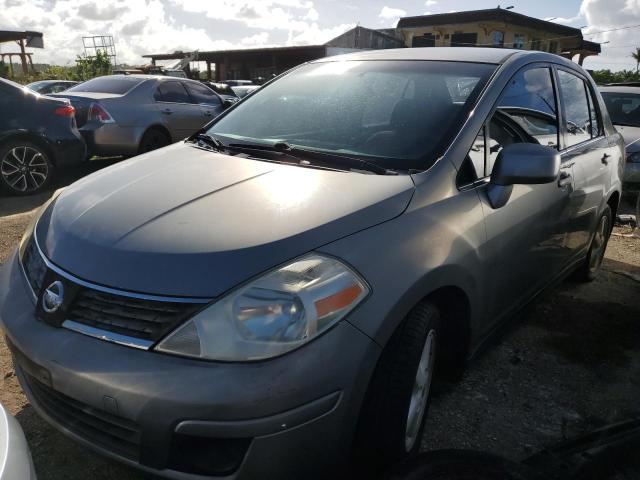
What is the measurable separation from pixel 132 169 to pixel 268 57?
32.0m

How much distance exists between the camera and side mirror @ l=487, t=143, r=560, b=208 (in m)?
2.23

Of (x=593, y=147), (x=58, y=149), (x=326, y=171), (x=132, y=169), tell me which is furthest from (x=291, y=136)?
(x=58, y=149)

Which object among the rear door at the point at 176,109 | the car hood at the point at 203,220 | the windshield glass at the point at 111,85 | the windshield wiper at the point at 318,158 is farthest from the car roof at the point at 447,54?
the windshield glass at the point at 111,85

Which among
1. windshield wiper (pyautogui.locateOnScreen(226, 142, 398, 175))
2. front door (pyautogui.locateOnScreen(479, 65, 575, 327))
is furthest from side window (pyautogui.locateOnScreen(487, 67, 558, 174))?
windshield wiper (pyautogui.locateOnScreen(226, 142, 398, 175))

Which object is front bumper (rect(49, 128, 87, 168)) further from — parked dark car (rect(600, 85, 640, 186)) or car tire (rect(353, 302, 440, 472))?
parked dark car (rect(600, 85, 640, 186))

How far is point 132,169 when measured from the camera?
96.1 inches

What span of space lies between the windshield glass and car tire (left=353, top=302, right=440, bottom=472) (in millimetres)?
6775

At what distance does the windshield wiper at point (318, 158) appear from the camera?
2184 mm

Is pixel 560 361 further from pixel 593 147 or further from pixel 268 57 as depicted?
pixel 268 57

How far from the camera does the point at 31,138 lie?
19.7 feet

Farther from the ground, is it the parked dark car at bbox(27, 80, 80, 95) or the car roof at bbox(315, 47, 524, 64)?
the car roof at bbox(315, 47, 524, 64)

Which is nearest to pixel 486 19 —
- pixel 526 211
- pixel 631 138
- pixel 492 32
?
pixel 492 32

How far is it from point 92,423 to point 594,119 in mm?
3623

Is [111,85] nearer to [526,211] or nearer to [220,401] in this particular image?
[526,211]
